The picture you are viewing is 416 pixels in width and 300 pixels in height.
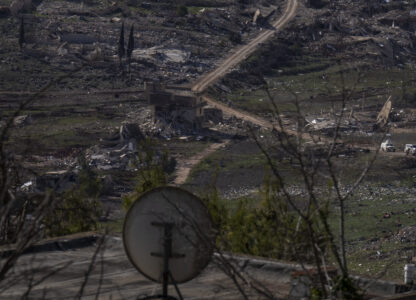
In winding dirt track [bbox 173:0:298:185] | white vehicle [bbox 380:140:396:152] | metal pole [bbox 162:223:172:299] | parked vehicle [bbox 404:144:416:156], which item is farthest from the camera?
white vehicle [bbox 380:140:396:152]

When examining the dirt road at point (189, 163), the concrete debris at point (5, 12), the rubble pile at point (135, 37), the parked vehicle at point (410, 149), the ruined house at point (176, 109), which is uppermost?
the concrete debris at point (5, 12)

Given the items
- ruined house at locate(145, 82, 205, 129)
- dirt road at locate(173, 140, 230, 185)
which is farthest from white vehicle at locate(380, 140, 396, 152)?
ruined house at locate(145, 82, 205, 129)

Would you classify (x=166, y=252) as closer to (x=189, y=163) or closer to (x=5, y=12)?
(x=189, y=163)

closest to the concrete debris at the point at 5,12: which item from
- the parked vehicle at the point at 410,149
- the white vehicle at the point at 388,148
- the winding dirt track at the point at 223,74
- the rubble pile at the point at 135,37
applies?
the rubble pile at the point at 135,37

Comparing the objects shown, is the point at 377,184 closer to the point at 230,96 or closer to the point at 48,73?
the point at 230,96

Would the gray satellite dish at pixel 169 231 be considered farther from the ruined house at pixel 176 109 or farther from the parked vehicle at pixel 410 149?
the ruined house at pixel 176 109

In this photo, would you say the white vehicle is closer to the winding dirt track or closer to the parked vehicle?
the parked vehicle
